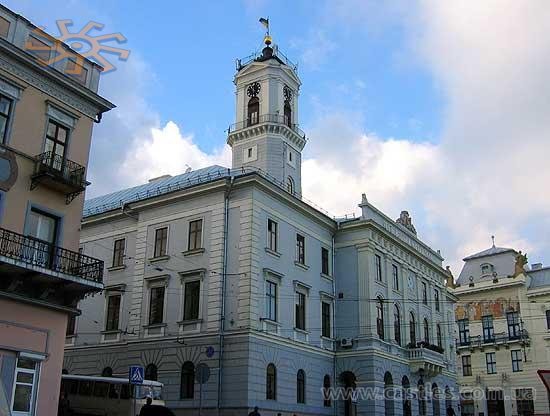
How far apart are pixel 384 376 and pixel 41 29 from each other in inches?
1168

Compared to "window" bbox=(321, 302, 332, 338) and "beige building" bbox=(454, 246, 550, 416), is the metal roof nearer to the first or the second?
"beige building" bbox=(454, 246, 550, 416)

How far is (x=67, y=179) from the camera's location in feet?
71.9

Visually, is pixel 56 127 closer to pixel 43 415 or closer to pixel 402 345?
pixel 43 415

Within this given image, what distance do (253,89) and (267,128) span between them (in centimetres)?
434

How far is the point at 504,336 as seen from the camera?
66750 mm

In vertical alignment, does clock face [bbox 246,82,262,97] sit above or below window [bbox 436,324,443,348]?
above

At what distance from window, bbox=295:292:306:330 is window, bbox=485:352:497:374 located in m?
37.4

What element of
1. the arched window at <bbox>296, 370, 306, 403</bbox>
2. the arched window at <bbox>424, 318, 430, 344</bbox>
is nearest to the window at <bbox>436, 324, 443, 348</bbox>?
the arched window at <bbox>424, 318, 430, 344</bbox>

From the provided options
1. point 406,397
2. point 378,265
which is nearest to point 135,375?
point 378,265

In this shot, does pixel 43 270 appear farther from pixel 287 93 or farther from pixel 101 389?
pixel 287 93

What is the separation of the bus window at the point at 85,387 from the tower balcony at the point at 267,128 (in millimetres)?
24781

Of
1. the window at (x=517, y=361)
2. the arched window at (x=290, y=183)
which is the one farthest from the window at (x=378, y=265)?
the window at (x=517, y=361)

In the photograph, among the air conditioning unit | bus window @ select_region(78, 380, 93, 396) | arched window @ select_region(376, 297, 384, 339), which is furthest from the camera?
arched window @ select_region(376, 297, 384, 339)

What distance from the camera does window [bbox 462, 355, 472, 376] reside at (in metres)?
69.8
